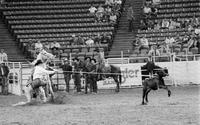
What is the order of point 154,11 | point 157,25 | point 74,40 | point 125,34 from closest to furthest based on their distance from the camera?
1. point 74,40
2. point 157,25
3. point 125,34
4. point 154,11

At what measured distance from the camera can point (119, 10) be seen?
3812cm

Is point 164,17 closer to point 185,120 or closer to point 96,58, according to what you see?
point 96,58

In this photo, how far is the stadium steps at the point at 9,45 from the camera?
34366 millimetres

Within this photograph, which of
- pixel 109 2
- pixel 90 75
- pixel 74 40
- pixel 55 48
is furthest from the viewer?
pixel 109 2

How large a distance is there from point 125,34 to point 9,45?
6.99 meters

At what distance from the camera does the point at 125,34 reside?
36.6m

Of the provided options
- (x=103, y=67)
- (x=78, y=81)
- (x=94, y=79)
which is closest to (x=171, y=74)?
(x=103, y=67)

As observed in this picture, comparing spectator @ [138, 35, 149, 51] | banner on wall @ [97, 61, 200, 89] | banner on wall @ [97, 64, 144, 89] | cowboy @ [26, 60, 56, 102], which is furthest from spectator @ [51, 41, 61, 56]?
cowboy @ [26, 60, 56, 102]

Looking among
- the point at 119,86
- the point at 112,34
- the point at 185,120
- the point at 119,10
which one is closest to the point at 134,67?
the point at 119,86

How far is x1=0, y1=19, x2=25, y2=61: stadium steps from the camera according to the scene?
113ft

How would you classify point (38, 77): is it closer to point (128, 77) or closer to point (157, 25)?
point (128, 77)

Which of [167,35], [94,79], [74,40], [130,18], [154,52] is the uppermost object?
[130,18]

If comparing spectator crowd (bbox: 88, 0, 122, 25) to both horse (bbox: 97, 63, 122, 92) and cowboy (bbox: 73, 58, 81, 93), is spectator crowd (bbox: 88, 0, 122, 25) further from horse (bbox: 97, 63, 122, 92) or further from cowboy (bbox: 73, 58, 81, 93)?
cowboy (bbox: 73, 58, 81, 93)

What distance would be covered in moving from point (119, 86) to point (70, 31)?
8.61 meters
